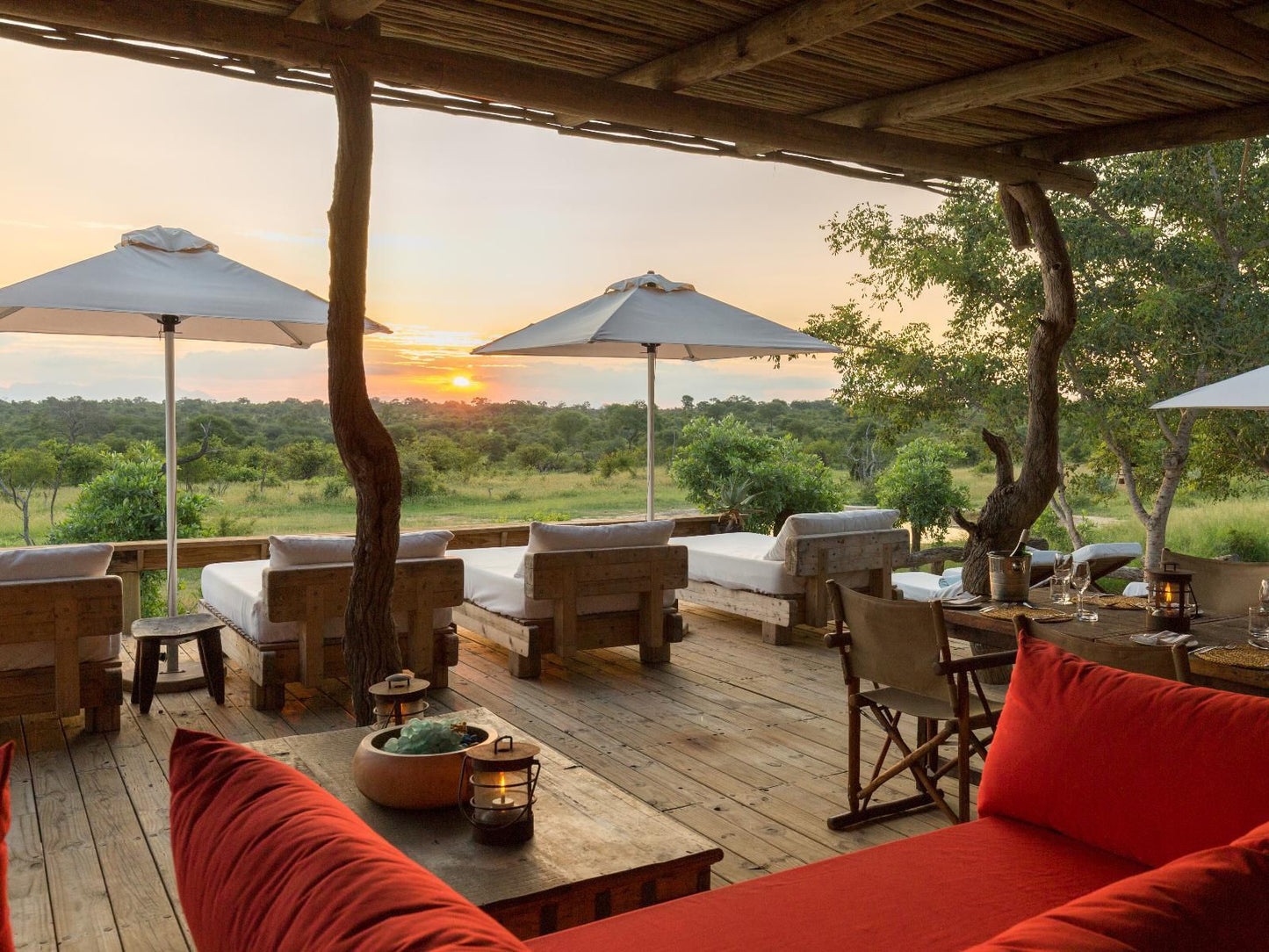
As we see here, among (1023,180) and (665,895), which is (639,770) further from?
(1023,180)

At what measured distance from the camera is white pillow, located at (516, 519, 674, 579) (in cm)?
564

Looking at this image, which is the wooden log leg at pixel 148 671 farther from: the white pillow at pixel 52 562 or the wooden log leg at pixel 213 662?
the white pillow at pixel 52 562

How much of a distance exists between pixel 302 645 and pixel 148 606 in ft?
9.75

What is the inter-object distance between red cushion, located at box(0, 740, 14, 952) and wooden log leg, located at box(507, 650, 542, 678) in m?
4.17

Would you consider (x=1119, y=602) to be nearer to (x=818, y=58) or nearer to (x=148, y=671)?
(x=818, y=58)

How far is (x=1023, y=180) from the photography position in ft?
18.6

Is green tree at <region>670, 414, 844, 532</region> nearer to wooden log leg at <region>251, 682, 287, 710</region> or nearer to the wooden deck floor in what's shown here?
the wooden deck floor

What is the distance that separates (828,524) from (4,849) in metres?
5.53

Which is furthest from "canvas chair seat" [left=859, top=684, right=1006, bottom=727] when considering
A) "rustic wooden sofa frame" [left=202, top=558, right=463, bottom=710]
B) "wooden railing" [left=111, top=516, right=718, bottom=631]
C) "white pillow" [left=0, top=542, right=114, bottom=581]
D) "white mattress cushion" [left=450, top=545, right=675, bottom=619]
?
"wooden railing" [left=111, top=516, right=718, bottom=631]

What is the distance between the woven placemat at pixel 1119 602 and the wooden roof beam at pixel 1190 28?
2.09 meters

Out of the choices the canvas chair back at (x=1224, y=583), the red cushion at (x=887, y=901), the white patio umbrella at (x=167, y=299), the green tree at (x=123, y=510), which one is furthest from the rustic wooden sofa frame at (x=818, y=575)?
the red cushion at (x=887, y=901)

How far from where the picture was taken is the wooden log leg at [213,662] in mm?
5180

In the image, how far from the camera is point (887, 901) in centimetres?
197

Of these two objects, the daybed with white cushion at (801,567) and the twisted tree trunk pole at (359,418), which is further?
the daybed with white cushion at (801,567)
